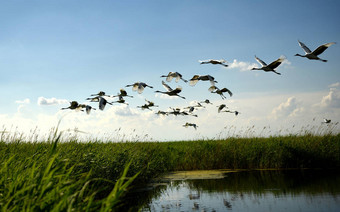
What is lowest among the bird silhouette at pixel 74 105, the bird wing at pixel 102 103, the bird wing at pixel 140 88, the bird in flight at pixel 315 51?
the bird wing at pixel 102 103

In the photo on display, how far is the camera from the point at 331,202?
7.57 metres

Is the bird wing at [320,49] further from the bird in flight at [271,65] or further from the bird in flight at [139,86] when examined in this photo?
the bird in flight at [139,86]

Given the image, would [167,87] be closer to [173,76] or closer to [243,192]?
[173,76]

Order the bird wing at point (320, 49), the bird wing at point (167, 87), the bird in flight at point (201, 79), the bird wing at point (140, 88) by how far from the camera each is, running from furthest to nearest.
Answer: the bird wing at point (167, 87)
the bird wing at point (140, 88)
the bird in flight at point (201, 79)
the bird wing at point (320, 49)

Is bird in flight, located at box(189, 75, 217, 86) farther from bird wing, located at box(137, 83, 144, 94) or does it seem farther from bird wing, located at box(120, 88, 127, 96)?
bird wing, located at box(120, 88, 127, 96)

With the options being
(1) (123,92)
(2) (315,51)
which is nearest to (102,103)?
(1) (123,92)

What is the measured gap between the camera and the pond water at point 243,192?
7.43m

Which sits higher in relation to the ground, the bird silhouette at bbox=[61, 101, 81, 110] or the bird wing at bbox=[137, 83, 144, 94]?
the bird wing at bbox=[137, 83, 144, 94]

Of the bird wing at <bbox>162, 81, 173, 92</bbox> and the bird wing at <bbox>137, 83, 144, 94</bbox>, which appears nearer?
the bird wing at <bbox>137, 83, 144, 94</bbox>

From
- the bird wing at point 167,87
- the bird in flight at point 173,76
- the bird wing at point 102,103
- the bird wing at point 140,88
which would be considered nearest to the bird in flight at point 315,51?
the bird in flight at point 173,76

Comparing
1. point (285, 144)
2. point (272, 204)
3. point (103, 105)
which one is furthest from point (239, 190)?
point (285, 144)

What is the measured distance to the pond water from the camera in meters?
7.43

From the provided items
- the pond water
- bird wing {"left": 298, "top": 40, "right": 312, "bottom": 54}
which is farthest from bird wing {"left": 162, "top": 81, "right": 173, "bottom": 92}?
bird wing {"left": 298, "top": 40, "right": 312, "bottom": 54}

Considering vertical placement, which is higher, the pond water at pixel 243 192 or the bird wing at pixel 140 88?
the bird wing at pixel 140 88
